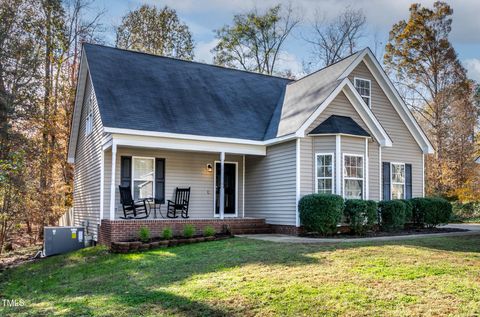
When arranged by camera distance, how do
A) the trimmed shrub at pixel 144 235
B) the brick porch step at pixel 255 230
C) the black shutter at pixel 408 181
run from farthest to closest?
the black shutter at pixel 408 181, the brick porch step at pixel 255 230, the trimmed shrub at pixel 144 235

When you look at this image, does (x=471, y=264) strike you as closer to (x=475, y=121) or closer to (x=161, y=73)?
(x=161, y=73)

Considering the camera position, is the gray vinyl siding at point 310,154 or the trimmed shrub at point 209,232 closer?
the trimmed shrub at point 209,232

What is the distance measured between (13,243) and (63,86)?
7.78 meters

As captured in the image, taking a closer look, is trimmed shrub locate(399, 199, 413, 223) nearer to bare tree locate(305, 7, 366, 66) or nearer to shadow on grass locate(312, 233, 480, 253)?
shadow on grass locate(312, 233, 480, 253)

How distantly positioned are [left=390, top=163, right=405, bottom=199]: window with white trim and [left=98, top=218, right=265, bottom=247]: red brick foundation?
5.08 metres

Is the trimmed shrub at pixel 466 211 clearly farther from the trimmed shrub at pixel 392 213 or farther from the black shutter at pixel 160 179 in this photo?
the black shutter at pixel 160 179

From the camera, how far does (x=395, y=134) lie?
15531 millimetres

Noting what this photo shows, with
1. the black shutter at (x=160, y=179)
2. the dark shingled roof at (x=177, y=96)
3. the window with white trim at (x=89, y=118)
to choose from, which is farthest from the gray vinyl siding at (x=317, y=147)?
the window with white trim at (x=89, y=118)

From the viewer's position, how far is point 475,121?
2747 centimetres

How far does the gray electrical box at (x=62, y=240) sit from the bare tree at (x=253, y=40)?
1973cm

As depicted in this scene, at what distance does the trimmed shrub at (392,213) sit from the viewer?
43.0 ft

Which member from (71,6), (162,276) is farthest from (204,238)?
(71,6)

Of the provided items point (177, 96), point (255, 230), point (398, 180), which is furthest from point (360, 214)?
point (177, 96)

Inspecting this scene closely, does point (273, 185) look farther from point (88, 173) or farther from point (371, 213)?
point (88, 173)
